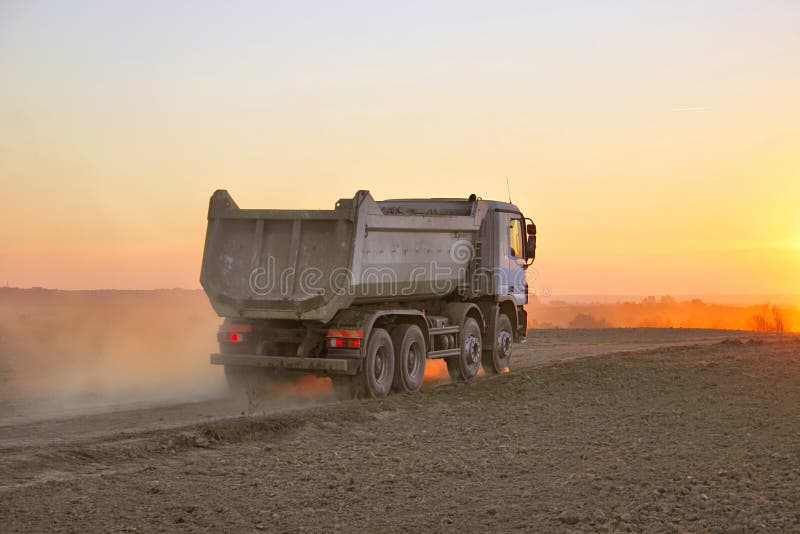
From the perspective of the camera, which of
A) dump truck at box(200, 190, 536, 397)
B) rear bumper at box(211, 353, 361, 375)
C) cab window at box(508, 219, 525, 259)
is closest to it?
dump truck at box(200, 190, 536, 397)

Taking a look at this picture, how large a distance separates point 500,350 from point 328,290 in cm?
650

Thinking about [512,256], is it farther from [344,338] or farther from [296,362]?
[296,362]

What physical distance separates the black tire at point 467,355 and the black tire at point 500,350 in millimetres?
550

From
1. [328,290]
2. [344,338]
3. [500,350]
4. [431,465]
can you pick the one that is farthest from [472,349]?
[431,465]

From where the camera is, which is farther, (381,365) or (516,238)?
(516,238)

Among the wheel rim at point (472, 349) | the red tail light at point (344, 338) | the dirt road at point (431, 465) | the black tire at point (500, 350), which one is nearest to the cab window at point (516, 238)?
the black tire at point (500, 350)

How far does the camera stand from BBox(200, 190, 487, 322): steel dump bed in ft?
42.7

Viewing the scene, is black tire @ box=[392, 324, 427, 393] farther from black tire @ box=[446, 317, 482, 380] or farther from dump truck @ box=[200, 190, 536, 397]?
black tire @ box=[446, 317, 482, 380]

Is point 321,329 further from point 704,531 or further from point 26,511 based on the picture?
point 704,531

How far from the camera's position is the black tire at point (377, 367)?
1362 cm

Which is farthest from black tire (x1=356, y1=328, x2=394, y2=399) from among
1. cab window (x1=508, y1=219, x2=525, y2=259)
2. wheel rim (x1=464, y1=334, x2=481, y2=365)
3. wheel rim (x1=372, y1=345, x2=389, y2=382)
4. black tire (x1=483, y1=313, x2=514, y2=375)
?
cab window (x1=508, y1=219, x2=525, y2=259)

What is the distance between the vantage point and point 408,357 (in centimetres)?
1495

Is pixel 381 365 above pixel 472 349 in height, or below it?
below

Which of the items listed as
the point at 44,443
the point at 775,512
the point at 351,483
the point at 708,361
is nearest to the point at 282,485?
the point at 351,483
